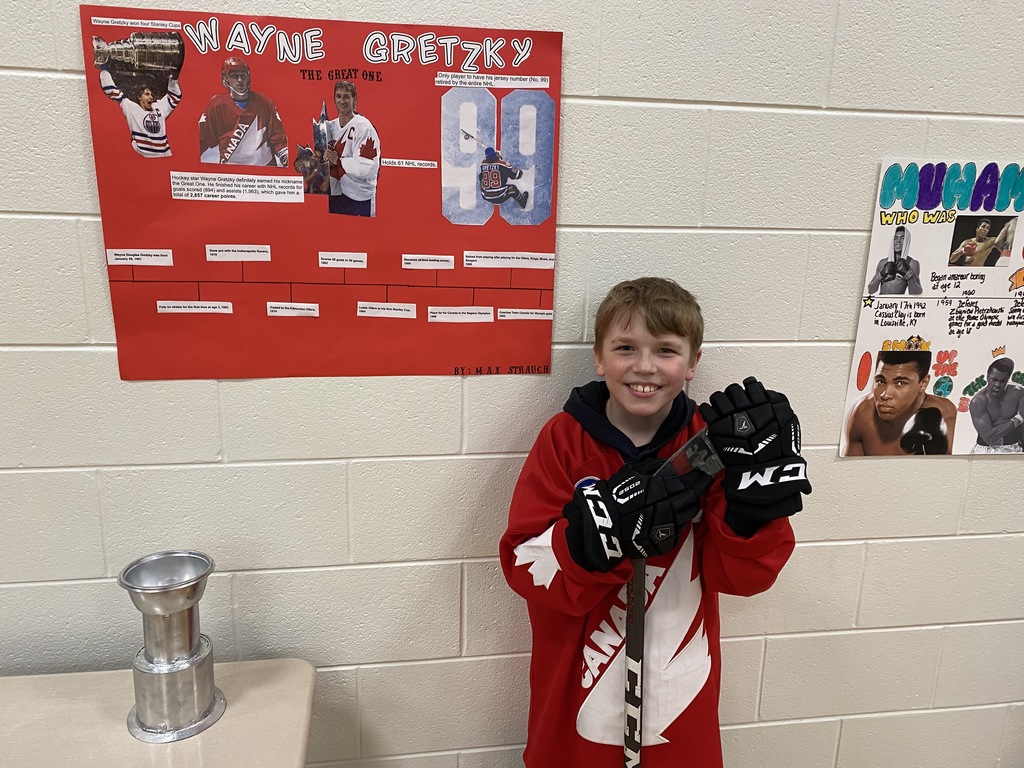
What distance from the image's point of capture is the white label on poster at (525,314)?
3.60 feet

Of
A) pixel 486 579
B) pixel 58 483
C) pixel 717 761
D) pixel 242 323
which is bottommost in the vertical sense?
pixel 717 761

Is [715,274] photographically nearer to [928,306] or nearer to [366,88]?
[928,306]

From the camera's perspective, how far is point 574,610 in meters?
0.98

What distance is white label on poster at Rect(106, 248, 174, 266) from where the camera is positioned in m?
0.99

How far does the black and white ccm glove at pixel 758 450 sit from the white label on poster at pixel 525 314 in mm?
327

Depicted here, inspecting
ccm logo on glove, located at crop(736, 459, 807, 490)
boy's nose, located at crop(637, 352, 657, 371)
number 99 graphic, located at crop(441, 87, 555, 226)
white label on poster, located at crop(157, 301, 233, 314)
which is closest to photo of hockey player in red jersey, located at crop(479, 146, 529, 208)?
number 99 graphic, located at crop(441, 87, 555, 226)

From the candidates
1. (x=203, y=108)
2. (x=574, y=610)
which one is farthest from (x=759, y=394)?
(x=203, y=108)

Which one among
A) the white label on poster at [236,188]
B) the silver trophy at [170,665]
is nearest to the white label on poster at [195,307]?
the white label on poster at [236,188]

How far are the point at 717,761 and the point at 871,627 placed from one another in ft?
1.52

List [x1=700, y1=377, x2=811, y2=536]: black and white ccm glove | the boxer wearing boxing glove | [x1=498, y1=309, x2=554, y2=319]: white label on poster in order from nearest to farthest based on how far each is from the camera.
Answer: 1. [x1=700, y1=377, x2=811, y2=536]: black and white ccm glove
2. [x1=498, y1=309, x2=554, y2=319]: white label on poster
3. the boxer wearing boxing glove

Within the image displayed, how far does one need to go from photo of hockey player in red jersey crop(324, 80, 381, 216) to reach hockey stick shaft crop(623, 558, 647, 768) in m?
0.71

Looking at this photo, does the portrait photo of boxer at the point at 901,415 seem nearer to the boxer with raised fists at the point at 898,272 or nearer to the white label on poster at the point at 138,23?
the boxer with raised fists at the point at 898,272

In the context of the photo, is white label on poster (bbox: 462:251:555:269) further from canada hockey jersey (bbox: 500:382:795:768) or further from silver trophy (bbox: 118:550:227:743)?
silver trophy (bbox: 118:550:227:743)

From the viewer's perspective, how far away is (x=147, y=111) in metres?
0.96
